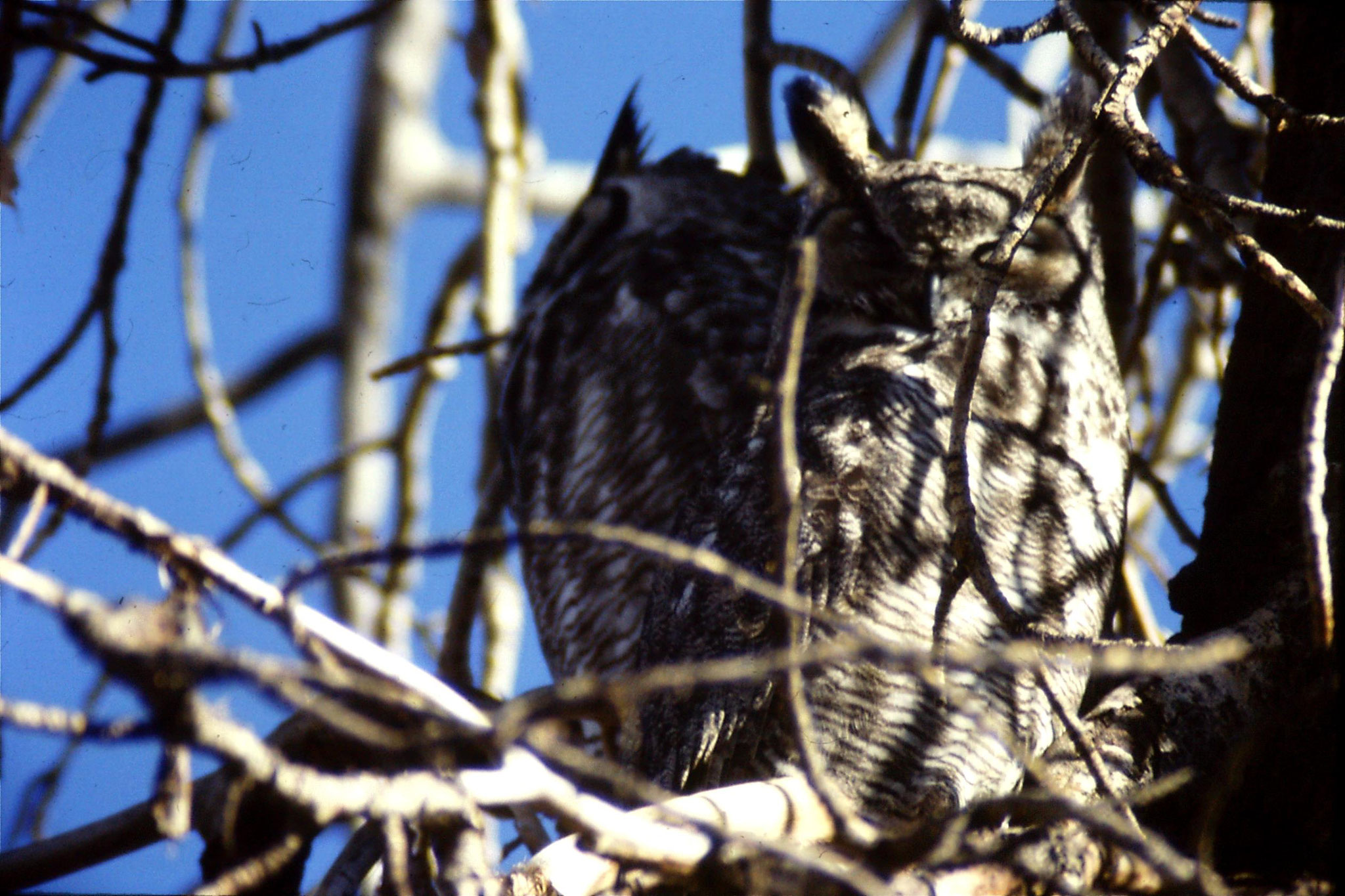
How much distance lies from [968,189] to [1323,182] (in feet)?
1.67

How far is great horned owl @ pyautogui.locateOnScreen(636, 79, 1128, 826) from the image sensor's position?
1.43 meters

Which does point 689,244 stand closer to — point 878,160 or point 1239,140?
point 878,160

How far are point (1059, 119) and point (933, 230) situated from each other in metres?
0.41

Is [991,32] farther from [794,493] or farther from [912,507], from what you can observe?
[794,493]

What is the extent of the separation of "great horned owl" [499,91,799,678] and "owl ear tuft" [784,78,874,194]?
275 millimetres

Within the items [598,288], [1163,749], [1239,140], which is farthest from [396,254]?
[1163,749]

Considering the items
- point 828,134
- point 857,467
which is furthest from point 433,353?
point 857,467

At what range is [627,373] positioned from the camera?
83.6 inches

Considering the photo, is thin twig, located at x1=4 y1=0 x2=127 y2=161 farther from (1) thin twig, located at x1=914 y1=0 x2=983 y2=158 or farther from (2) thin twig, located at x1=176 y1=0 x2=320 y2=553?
(1) thin twig, located at x1=914 y1=0 x2=983 y2=158

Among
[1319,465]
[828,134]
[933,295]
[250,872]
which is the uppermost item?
[828,134]

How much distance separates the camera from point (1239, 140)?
209cm

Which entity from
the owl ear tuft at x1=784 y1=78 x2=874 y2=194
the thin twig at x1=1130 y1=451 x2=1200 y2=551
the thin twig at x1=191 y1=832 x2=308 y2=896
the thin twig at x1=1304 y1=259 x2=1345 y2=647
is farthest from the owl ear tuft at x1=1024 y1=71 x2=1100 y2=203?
the thin twig at x1=191 y1=832 x2=308 y2=896

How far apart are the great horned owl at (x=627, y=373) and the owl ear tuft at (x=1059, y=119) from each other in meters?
0.54

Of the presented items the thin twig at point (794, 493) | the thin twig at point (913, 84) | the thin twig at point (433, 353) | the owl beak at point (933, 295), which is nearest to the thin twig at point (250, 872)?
the thin twig at point (794, 493)
